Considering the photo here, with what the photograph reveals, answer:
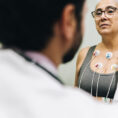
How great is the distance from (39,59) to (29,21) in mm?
62

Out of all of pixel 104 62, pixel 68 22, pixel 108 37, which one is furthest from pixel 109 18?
pixel 68 22

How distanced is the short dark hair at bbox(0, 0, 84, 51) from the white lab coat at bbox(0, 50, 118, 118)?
39mm

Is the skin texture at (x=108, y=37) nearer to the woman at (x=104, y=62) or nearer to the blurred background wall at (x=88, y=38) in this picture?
the woman at (x=104, y=62)

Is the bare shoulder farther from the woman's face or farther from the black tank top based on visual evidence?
the woman's face

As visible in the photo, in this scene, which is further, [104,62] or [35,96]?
[104,62]

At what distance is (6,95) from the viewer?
358 millimetres

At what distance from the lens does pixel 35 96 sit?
1.14ft

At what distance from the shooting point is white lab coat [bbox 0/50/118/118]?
347 mm

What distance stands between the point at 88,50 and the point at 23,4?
3.36 feet

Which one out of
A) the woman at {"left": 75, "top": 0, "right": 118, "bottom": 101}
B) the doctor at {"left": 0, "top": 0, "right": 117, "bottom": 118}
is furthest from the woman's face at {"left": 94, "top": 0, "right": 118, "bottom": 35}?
the doctor at {"left": 0, "top": 0, "right": 117, "bottom": 118}

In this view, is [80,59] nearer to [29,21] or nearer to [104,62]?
[104,62]

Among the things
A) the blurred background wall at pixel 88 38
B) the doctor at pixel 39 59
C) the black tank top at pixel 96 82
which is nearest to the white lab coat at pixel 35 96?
the doctor at pixel 39 59

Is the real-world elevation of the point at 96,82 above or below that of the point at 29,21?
below

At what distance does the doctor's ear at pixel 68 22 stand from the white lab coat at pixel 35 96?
8 cm
